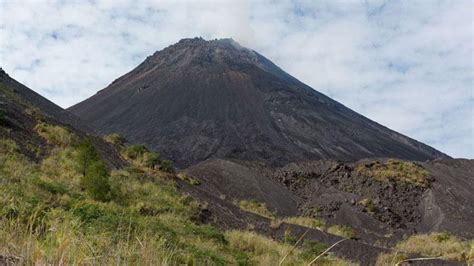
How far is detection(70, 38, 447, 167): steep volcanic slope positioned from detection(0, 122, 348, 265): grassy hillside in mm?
41215

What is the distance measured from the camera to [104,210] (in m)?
9.41

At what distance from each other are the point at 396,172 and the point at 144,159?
23.2 m

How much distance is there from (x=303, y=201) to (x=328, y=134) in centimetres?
4432

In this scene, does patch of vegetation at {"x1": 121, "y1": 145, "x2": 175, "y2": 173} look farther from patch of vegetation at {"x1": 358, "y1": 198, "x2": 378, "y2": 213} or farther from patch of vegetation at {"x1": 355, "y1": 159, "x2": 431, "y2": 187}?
patch of vegetation at {"x1": 355, "y1": 159, "x2": 431, "y2": 187}

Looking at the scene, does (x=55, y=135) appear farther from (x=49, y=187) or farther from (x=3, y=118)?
(x=49, y=187)

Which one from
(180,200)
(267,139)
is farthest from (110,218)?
(267,139)

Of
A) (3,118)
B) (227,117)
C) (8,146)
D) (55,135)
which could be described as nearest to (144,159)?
(55,135)

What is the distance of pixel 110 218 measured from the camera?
8.24 meters

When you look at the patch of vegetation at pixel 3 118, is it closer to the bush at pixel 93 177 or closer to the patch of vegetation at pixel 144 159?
the bush at pixel 93 177

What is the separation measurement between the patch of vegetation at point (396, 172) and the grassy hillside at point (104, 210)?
66.6 ft

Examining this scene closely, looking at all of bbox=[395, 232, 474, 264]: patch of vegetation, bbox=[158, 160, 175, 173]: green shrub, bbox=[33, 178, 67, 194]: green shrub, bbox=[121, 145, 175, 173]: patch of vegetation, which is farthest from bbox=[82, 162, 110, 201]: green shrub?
bbox=[395, 232, 474, 264]: patch of vegetation

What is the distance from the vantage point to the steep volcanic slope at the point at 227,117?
69.4 m

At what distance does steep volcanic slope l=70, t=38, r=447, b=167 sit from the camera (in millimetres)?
69438

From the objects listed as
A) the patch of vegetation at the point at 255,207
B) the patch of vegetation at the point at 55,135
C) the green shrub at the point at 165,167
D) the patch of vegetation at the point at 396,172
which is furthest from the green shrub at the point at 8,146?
the patch of vegetation at the point at 396,172
